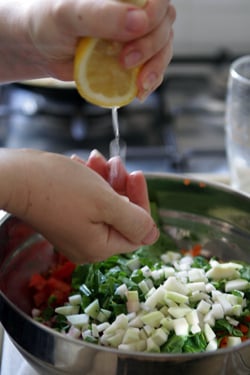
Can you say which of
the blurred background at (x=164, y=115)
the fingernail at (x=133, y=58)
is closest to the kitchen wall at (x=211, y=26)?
the blurred background at (x=164, y=115)

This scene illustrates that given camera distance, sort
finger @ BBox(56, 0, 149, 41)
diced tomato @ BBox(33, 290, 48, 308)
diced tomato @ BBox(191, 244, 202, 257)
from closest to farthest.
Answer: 1. finger @ BBox(56, 0, 149, 41)
2. diced tomato @ BBox(33, 290, 48, 308)
3. diced tomato @ BBox(191, 244, 202, 257)

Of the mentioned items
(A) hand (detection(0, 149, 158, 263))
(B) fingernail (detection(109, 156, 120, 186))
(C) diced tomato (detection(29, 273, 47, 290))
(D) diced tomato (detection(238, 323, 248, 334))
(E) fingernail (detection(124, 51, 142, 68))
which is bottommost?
(C) diced tomato (detection(29, 273, 47, 290))

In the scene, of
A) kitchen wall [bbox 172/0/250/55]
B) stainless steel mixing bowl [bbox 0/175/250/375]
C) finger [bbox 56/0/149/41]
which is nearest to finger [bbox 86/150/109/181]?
stainless steel mixing bowl [bbox 0/175/250/375]

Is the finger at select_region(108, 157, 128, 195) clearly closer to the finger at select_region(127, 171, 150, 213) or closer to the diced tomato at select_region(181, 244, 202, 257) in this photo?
the finger at select_region(127, 171, 150, 213)

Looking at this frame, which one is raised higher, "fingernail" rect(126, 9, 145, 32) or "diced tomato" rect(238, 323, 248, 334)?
"fingernail" rect(126, 9, 145, 32)

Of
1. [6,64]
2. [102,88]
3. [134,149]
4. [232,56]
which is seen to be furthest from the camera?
[232,56]

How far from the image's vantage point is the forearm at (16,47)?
2.57ft

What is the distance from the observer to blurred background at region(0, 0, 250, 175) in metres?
1.49

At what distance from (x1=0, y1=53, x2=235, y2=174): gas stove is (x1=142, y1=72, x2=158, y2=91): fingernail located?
70 centimetres

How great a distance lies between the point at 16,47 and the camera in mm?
823

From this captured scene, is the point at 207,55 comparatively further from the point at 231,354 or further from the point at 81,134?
the point at 231,354

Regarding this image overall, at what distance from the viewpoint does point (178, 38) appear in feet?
6.13

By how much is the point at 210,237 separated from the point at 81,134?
63 centimetres

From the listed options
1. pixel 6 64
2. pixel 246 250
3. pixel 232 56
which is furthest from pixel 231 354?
pixel 232 56
